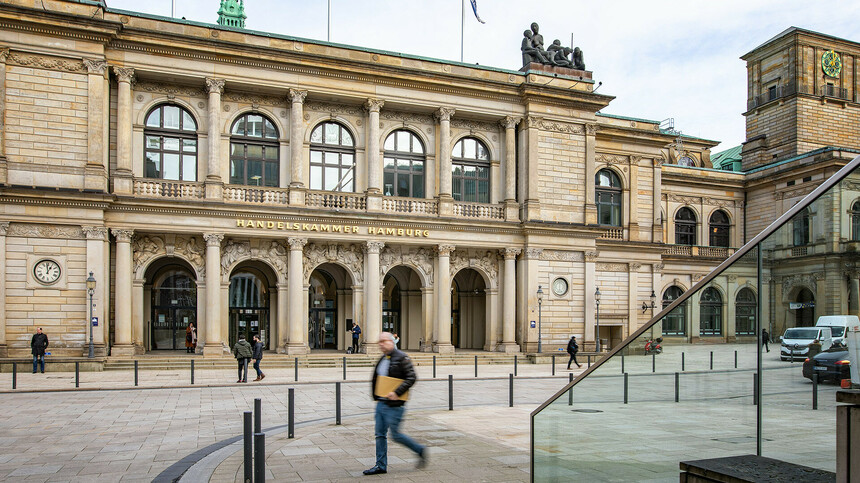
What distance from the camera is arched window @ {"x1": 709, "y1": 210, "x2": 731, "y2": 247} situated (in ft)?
178

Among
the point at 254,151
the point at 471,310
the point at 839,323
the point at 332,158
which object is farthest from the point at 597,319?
the point at 839,323

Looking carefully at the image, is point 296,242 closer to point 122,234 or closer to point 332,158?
point 332,158

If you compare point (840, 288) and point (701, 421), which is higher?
point (840, 288)

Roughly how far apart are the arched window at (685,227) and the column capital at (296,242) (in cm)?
3063

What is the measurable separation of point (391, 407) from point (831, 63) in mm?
59269

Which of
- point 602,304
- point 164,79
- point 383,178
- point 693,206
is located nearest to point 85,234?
point 164,79

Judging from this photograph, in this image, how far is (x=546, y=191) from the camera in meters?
39.2

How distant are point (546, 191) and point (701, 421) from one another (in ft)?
112

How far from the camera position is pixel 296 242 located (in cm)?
3447

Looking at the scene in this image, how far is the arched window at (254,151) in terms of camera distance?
3547 centimetres

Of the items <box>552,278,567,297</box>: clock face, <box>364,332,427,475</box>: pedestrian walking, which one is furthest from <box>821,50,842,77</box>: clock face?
<box>364,332,427,475</box>: pedestrian walking

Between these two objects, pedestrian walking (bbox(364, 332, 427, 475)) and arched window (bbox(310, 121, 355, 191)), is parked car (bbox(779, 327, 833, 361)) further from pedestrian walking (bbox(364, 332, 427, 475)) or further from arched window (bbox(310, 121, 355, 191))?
arched window (bbox(310, 121, 355, 191))

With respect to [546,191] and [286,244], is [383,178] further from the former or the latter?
[546,191]

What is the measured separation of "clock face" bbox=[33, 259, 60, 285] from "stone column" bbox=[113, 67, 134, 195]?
13.7ft
